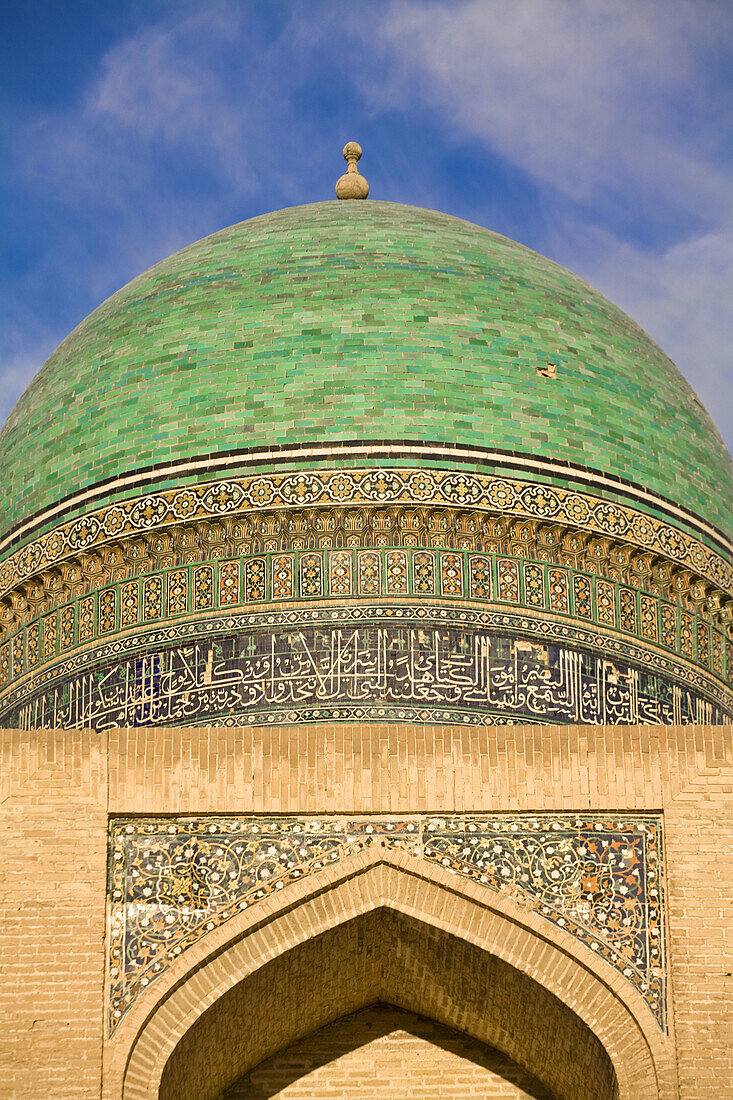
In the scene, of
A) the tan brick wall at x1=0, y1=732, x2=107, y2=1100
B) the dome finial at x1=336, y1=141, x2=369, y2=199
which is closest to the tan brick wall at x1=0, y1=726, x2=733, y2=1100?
the tan brick wall at x1=0, y1=732, x2=107, y2=1100

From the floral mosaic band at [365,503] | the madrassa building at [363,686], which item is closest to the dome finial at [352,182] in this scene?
the madrassa building at [363,686]

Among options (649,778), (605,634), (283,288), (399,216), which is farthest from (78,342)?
(649,778)

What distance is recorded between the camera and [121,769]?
6.75 m

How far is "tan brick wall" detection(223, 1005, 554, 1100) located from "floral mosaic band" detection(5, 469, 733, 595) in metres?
2.70

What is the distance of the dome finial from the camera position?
11531 millimetres

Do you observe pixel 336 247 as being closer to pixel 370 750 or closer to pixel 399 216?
pixel 399 216

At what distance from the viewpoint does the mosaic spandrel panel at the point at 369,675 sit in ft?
27.8

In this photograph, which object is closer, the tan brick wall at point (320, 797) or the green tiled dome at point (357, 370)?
the tan brick wall at point (320, 797)

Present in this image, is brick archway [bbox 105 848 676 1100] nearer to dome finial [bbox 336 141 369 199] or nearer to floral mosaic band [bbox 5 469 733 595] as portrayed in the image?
floral mosaic band [bbox 5 469 733 595]

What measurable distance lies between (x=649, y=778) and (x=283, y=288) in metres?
4.17

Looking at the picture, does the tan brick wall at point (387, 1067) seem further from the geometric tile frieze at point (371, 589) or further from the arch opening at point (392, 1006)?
the geometric tile frieze at point (371, 589)

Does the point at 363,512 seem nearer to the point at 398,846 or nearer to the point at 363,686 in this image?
the point at 363,686

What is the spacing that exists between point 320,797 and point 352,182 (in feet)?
19.0

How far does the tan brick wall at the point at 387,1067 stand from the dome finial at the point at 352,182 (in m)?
5.84
